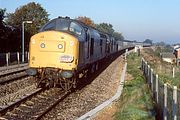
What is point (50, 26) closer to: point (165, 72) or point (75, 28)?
point (75, 28)

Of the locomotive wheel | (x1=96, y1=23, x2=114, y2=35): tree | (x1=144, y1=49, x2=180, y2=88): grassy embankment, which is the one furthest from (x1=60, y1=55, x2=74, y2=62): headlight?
(x1=96, y1=23, x2=114, y2=35): tree

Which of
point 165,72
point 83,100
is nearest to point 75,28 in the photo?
point 83,100

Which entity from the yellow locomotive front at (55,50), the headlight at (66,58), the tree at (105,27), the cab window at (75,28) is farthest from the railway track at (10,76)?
the tree at (105,27)

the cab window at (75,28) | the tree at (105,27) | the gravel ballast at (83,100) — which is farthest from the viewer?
the tree at (105,27)

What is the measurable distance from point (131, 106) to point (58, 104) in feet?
9.35

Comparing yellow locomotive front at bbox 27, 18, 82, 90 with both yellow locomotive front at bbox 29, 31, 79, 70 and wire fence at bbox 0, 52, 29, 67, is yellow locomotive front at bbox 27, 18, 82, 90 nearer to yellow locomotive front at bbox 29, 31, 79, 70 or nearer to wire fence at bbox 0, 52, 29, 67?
yellow locomotive front at bbox 29, 31, 79, 70

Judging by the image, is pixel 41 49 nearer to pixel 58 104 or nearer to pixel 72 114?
pixel 58 104

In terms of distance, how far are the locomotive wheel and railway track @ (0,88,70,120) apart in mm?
265

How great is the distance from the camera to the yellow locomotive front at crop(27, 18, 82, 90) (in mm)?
15422

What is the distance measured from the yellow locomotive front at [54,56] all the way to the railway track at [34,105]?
68 cm

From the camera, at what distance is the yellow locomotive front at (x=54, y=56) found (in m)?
15.4

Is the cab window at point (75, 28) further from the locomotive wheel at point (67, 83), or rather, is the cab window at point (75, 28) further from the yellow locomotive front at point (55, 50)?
the locomotive wheel at point (67, 83)

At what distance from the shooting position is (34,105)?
43.4 ft

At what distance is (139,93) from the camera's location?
14.5 m
